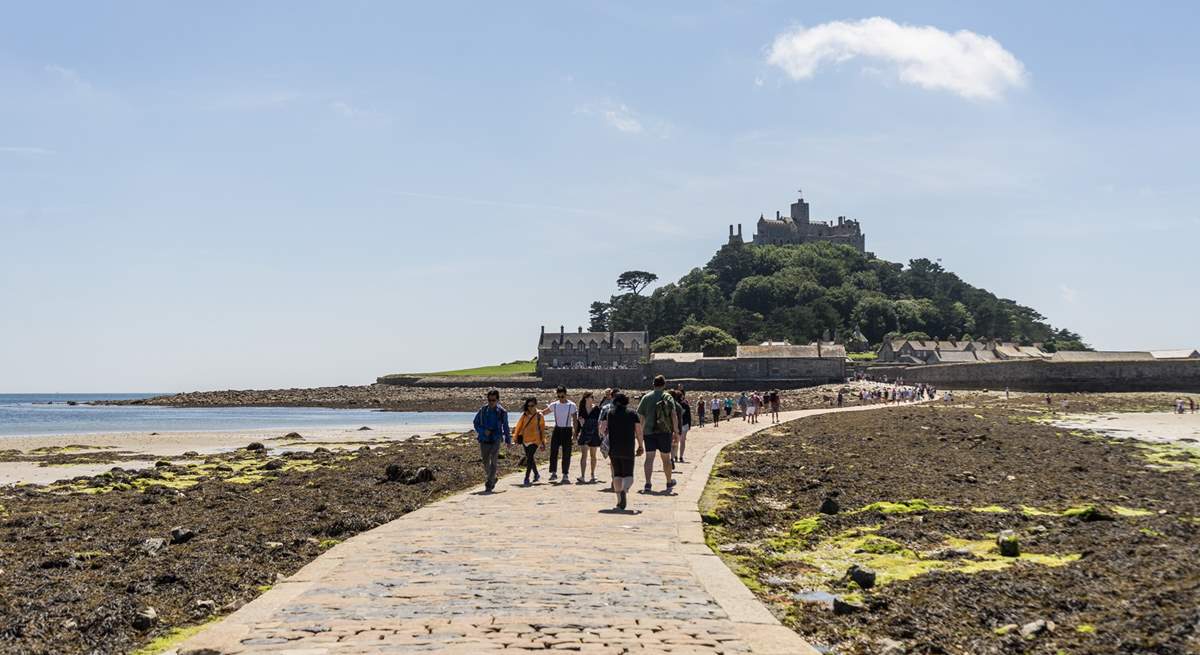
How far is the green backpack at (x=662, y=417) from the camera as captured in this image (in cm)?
1451

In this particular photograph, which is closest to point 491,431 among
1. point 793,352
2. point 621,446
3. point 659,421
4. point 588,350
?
point 659,421

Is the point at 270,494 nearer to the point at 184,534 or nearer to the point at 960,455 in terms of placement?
the point at 184,534

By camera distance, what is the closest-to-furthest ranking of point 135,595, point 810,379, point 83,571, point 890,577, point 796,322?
point 135,595, point 890,577, point 83,571, point 810,379, point 796,322

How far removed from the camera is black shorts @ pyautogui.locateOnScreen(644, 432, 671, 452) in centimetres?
1445

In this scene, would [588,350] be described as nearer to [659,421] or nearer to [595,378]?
[595,378]

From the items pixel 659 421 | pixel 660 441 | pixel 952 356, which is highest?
pixel 952 356

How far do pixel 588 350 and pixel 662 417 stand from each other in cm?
10869

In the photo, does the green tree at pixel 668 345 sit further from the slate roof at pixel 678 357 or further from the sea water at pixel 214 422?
the sea water at pixel 214 422

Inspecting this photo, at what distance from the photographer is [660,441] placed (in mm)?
14477

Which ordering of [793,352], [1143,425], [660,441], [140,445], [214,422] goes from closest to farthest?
[660,441], [1143,425], [140,445], [214,422], [793,352]

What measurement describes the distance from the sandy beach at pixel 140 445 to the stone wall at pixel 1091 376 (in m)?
51.6

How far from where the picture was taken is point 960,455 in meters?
23.0

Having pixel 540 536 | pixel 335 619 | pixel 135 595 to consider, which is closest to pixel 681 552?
pixel 540 536

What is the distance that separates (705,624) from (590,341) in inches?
4611
